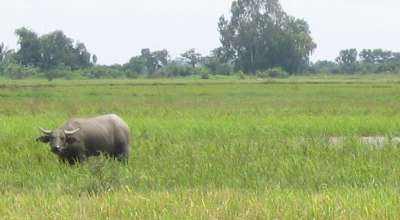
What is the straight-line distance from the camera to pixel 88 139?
907 cm

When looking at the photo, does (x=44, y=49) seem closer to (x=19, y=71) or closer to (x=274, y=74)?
(x=19, y=71)

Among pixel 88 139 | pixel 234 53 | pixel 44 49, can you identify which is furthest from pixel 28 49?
pixel 88 139

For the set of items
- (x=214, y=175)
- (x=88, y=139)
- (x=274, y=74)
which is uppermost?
(x=88, y=139)

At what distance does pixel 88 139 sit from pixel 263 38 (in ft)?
177

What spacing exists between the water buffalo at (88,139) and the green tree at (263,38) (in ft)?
173

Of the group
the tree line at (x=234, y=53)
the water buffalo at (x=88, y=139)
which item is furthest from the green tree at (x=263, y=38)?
the water buffalo at (x=88, y=139)

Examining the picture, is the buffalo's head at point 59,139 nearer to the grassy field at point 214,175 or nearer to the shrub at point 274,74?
the grassy field at point 214,175

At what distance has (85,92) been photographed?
2898cm

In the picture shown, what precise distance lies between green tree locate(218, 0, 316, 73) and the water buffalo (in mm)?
52625

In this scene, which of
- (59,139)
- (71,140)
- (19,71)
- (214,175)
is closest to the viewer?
(214,175)

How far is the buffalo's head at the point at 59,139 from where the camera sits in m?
8.56

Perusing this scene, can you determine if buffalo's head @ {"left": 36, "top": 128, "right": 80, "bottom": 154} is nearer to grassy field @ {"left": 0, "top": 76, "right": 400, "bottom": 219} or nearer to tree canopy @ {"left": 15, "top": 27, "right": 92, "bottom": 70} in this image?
grassy field @ {"left": 0, "top": 76, "right": 400, "bottom": 219}

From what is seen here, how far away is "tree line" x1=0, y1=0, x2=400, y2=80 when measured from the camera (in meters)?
57.7

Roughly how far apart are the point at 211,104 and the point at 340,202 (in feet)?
56.0
